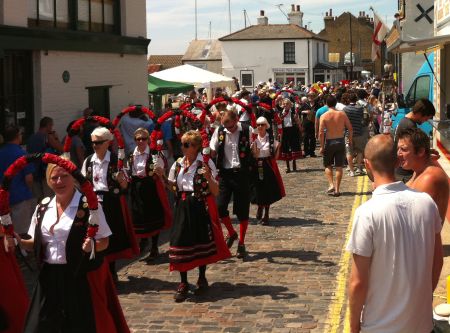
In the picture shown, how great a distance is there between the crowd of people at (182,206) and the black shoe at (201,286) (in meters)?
0.01

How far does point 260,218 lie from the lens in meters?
11.7

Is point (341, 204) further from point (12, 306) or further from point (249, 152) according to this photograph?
point (12, 306)

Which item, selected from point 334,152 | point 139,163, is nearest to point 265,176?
point 139,163

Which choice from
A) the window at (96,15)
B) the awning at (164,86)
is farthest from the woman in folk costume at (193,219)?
the awning at (164,86)

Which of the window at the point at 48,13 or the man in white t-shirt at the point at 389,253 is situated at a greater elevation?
the window at the point at 48,13

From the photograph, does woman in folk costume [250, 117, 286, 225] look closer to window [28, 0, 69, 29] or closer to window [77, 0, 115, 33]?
window [28, 0, 69, 29]

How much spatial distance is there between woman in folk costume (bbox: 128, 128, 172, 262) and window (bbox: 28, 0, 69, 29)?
5509 millimetres

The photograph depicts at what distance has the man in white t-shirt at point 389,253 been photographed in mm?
3967

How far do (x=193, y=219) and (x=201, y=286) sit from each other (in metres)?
0.76

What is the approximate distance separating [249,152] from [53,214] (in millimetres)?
4738

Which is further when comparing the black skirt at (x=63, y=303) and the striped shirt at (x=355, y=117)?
the striped shirt at (x=355, y=117)

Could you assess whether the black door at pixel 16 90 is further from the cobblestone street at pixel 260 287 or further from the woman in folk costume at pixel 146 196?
the cobblestone street at pixel 260 287

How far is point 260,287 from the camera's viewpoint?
311 inches

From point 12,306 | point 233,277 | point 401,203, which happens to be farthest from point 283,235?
point 401,203
